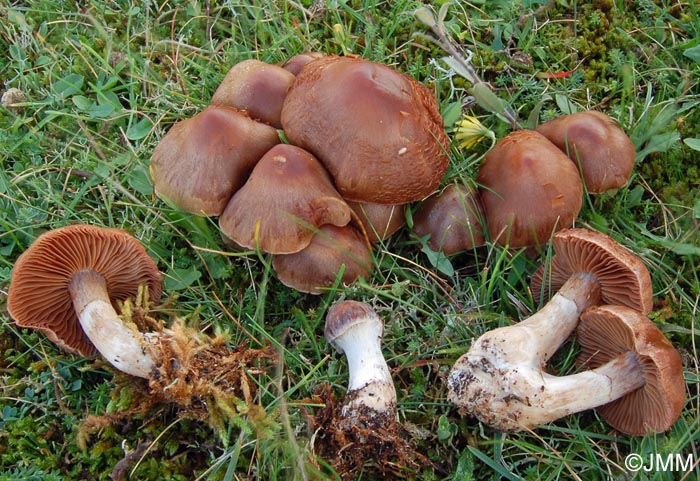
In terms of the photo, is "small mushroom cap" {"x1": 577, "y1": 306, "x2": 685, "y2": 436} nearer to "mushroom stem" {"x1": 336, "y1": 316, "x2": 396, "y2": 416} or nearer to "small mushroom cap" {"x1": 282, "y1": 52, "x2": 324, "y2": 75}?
"mushroom stem" {"x1": 336, "y1": 316, "x2": 396, "y2": 416}

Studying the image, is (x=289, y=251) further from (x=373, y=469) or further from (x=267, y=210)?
(x=373, y=469)

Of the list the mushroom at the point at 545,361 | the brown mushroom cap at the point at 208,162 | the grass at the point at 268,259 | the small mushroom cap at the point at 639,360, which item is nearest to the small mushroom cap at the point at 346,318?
the grass at the point at 268,259

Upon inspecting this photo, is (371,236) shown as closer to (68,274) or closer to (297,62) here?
(297,62)

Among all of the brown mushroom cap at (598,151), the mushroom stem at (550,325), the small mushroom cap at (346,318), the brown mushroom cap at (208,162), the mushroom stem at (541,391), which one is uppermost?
the brown mushroom cap at (208,162)

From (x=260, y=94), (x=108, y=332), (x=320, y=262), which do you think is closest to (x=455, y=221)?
(x=320, y=262)

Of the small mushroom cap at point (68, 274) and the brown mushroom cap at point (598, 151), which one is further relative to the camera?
the brown mushroom cap at point (598, 151)

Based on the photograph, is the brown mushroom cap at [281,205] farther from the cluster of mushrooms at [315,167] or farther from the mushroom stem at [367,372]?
the mushroom stem at [367,372]

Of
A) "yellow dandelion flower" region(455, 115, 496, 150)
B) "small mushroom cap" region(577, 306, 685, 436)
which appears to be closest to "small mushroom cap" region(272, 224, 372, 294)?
"yellow dandelion flower" region(455, 115, 496, 150)

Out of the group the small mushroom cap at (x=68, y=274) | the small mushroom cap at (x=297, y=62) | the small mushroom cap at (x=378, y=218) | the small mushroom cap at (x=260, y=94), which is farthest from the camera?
the small mushroom cap at (x=297, y=62)

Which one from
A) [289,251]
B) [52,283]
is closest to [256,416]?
[289,251]
